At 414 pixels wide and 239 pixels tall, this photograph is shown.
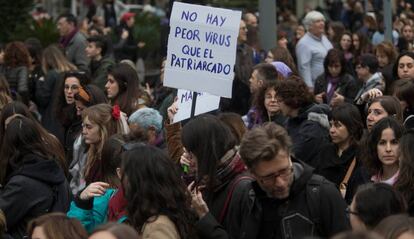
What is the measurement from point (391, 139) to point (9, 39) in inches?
581

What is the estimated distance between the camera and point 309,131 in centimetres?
917

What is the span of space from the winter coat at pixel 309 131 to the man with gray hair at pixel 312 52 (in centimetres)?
610

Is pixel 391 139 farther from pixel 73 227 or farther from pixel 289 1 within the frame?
pixel 289 1

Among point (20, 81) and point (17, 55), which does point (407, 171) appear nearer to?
point (20, 81)

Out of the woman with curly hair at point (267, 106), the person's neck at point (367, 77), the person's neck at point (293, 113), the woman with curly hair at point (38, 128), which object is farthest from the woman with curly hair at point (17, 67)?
the person's neck at point (293, 113)

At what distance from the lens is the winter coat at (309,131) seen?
9102mm

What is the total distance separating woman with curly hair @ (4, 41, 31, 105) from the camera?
44.6 feet

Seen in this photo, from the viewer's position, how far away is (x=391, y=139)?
729 centimetres

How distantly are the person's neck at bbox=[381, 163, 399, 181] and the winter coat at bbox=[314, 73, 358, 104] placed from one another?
565cm

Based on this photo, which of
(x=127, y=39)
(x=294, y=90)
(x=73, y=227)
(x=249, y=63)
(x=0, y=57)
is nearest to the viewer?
(x=73, y=227)

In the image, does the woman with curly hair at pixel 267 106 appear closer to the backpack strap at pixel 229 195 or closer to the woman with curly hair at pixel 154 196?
the backpack strap at pixel 229 195

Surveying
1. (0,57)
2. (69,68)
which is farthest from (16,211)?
(0,57)

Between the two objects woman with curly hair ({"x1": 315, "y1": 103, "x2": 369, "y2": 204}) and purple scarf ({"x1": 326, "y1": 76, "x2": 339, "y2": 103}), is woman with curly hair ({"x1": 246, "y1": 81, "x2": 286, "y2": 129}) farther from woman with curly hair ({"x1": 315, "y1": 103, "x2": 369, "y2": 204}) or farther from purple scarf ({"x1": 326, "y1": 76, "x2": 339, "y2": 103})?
purple scarf ({"x1": 326, "y1": 76, "x2": 339, "y2": 103})

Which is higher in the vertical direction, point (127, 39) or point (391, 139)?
point (391, 139)
